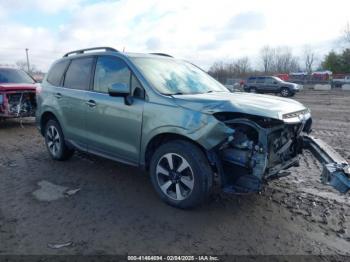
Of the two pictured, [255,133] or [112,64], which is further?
[112,64]

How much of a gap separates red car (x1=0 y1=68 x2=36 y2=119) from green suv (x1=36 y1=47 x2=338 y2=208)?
463 centimetres

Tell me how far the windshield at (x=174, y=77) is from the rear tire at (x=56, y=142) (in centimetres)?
220

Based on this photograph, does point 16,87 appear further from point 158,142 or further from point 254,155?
point 254,155

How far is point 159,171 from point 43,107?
10.2 ft

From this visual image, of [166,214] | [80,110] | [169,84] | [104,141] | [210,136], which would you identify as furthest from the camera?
[80,110]

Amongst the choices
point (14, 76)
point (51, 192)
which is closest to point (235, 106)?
point (51, 192)

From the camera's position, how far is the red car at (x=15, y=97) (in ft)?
30.1

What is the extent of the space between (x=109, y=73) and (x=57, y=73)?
1.67 metres

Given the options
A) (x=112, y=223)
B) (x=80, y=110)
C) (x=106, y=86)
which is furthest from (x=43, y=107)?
(x=112, y=223)

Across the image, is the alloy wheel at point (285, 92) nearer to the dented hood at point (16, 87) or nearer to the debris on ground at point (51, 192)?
the dented hood at point (16, 87)

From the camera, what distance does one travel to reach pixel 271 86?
28906 mm

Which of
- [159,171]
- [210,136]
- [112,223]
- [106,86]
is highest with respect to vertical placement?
[106,86]

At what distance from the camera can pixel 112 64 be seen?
4.77 meters

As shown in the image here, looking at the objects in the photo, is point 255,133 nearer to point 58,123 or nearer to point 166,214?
point 166,214
